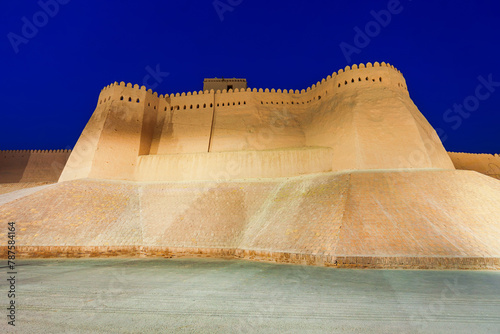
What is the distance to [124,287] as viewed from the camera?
5609mm

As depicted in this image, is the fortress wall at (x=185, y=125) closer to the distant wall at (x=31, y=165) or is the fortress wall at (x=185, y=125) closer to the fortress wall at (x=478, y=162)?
the distant wall at (x=31, y=165)

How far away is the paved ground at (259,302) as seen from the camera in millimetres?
3488

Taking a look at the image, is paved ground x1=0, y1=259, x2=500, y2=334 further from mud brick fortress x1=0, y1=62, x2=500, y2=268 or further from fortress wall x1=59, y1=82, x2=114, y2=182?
fortress wall x1=59, y1=82, x2=114, y2=182

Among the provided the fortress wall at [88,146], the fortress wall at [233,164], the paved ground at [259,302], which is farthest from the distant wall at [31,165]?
the paved ground at [259,302]

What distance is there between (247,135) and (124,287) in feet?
43.7

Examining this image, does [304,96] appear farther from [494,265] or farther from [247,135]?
[494,265]

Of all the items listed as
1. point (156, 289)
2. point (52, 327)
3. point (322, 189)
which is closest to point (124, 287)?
point (156, 289)

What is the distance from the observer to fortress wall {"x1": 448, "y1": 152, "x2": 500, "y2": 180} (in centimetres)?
2214

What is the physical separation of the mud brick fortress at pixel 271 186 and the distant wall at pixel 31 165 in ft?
26.2

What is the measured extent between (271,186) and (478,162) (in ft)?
66.2

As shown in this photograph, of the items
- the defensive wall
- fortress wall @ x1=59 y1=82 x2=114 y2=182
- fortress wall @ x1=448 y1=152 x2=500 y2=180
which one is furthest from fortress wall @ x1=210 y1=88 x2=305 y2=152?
fortress wall @ x1=448 y1=152 x2=500 y2=180

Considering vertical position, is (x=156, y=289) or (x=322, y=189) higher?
(x=322, y=189)

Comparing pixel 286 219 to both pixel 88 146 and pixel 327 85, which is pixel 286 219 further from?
pixel 88 146

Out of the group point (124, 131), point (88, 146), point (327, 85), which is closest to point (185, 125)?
point (124, 131)
